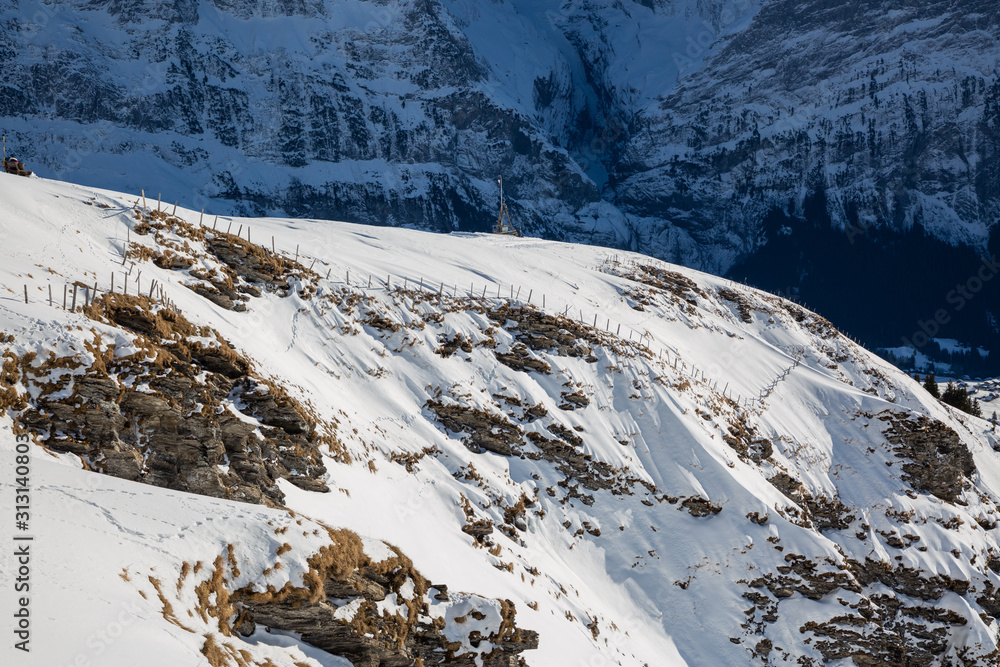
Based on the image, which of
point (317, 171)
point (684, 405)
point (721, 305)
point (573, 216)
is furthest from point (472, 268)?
point (573, 216)

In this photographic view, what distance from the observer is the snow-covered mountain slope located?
13352mm

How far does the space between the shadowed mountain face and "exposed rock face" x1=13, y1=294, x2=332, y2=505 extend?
4445 inches

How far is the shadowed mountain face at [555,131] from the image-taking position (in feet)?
428

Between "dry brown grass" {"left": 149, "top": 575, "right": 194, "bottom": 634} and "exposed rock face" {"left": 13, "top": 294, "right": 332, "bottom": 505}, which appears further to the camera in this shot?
"exposed rock face" {"left": 13, "top": 294, "right": 332, "bottom": 505}

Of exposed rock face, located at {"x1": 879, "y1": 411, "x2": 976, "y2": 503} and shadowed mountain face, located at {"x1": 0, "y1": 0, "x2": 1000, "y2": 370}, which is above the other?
shadowed mountain face, located at {"x1": 0, "y1": 0, "x2": 1000, "y2": 370}

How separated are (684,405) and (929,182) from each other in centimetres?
14774

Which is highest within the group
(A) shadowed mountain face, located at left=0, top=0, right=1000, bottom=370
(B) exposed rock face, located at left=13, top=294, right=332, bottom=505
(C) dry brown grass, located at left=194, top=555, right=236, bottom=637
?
(A) shadowed mountain face, located at left=0, top=0, right=1000, bottom=370

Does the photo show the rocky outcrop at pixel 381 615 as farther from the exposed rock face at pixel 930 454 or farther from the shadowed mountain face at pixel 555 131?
the shadowed mountain face at pixel 555 131

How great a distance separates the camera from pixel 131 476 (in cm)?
1516

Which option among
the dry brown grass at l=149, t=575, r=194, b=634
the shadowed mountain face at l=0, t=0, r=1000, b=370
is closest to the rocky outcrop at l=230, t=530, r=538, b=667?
the dry brown grass at l=149, t=575, r=194, b=634

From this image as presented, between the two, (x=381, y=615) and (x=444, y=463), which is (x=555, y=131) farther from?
(x=381, y=615)

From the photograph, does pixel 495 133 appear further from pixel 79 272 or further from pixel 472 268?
pixel 79 272

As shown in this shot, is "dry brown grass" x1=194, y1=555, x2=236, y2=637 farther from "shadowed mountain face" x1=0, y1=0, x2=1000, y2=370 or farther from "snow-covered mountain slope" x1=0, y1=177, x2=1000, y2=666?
"shadowed mountain face" x1=0, y1=0, x2=1000, y2=370

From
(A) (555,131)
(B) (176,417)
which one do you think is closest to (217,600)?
(B) (176,417)
